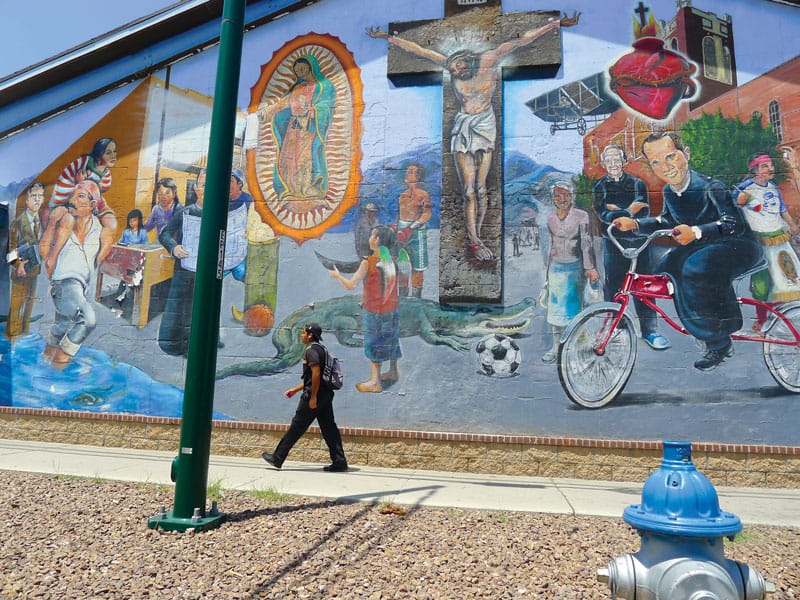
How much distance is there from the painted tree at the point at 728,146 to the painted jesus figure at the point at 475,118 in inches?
96.1

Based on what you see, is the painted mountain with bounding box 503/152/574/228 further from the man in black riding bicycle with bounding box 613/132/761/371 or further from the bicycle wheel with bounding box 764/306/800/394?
the bicycle wheel with bounding box 764/306/800/394

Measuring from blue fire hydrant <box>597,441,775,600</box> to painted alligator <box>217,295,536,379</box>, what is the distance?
5.26 metres

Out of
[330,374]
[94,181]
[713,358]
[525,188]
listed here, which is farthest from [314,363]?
[94,181]

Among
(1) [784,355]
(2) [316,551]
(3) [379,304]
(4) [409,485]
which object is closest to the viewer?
(2) [316,551]

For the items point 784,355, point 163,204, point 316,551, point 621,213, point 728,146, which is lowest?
point 316,551

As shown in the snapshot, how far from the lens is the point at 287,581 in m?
3.59

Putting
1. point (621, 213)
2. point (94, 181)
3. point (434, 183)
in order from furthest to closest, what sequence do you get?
point (94, 181) < point (434, 183) < point (621, 213)

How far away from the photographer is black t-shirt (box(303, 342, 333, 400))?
6934mm

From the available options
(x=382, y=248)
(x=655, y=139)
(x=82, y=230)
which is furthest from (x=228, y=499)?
(x=655, y=139)

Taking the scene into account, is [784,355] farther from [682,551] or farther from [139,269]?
[139,269]

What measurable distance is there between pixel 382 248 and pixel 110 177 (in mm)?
4719

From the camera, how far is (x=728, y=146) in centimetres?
780

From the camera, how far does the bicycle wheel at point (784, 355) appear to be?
726 cm

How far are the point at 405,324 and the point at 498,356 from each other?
4.33 ft
